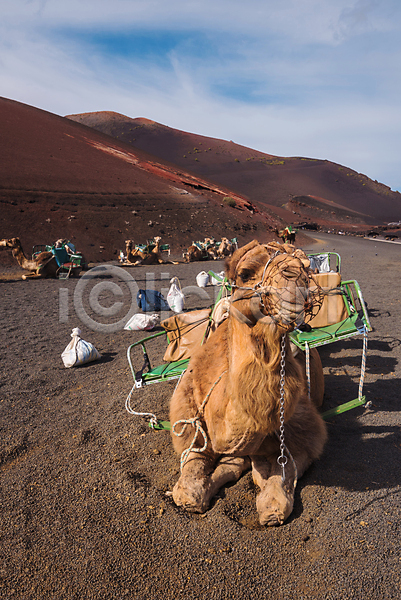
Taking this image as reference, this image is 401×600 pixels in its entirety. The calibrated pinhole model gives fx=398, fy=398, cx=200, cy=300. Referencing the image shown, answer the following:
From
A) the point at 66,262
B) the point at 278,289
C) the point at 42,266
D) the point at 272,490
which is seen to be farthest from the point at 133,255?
the point at 278,289

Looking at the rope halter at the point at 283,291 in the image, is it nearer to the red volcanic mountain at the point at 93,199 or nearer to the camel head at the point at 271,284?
the camel head at the point at 271,284

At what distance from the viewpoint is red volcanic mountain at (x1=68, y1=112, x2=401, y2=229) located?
63.1m

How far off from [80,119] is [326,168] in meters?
67.3

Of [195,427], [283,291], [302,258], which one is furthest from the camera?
[195,427]

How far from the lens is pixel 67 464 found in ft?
11.3

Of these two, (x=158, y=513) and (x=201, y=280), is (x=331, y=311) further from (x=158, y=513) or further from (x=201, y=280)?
(x=201, y=280)

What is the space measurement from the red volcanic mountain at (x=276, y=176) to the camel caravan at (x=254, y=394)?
54776mm

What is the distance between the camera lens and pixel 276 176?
80062 millimetres

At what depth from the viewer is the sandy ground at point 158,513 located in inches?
87.8

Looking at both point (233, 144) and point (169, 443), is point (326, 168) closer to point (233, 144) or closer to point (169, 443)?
point (233, 144)

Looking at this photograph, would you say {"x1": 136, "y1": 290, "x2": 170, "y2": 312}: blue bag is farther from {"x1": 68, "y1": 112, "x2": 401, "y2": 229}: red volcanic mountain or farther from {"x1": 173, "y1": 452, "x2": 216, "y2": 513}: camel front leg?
{"x1": 68, "y1": 112, "x2": 401, "y2": 229}: red volcanic mountain

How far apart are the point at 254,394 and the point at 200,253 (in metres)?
19.1

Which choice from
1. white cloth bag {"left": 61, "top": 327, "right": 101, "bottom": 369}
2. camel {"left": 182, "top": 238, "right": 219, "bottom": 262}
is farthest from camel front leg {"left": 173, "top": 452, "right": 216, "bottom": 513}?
camel {"left": 182, "top": 238, "right": 219, "bottom": 262}

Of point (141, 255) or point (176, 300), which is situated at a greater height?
point (176, 300)
